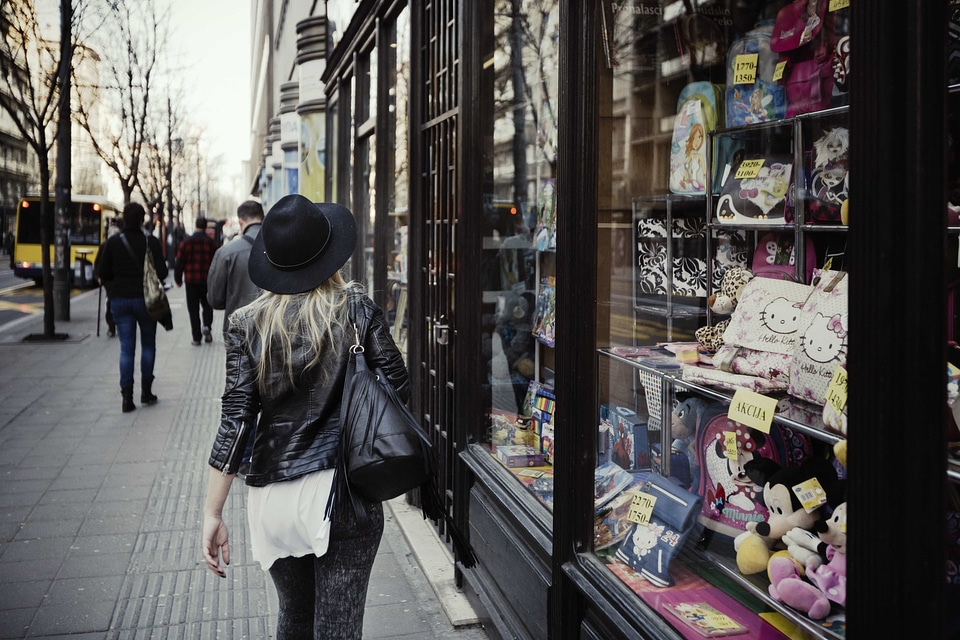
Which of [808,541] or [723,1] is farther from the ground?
[723,1]

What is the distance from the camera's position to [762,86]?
318 centimetres

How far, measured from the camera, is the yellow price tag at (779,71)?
303cm

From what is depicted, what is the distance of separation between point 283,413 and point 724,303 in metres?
1.55

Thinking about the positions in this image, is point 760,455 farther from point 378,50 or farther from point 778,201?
point 378,50

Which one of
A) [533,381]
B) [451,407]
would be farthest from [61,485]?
[533,381]

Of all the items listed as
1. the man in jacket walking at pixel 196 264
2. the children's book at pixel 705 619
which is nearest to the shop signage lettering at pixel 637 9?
the children's book at pixel 705 619

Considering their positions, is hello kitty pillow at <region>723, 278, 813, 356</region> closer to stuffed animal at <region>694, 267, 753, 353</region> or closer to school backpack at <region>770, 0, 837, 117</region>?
stuffed animal at <region>694, 267, 753, 353</region>

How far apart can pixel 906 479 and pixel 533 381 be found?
10.3ft

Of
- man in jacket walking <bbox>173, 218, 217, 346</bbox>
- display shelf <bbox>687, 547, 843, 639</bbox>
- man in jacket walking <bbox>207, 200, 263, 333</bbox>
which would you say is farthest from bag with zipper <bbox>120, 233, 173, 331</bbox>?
display shelf <bbox>687, 547, 843, 639</bbox>

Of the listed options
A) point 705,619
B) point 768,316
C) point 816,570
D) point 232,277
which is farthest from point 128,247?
point 816,570

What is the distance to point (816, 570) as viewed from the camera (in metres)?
2.39

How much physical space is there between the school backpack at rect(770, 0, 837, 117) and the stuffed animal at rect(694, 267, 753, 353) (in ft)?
1.84

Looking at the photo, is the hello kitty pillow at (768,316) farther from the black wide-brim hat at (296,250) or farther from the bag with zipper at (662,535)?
the black wide-brim hat at (296,250)

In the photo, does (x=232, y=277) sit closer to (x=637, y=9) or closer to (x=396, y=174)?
(x=396, y=174)
